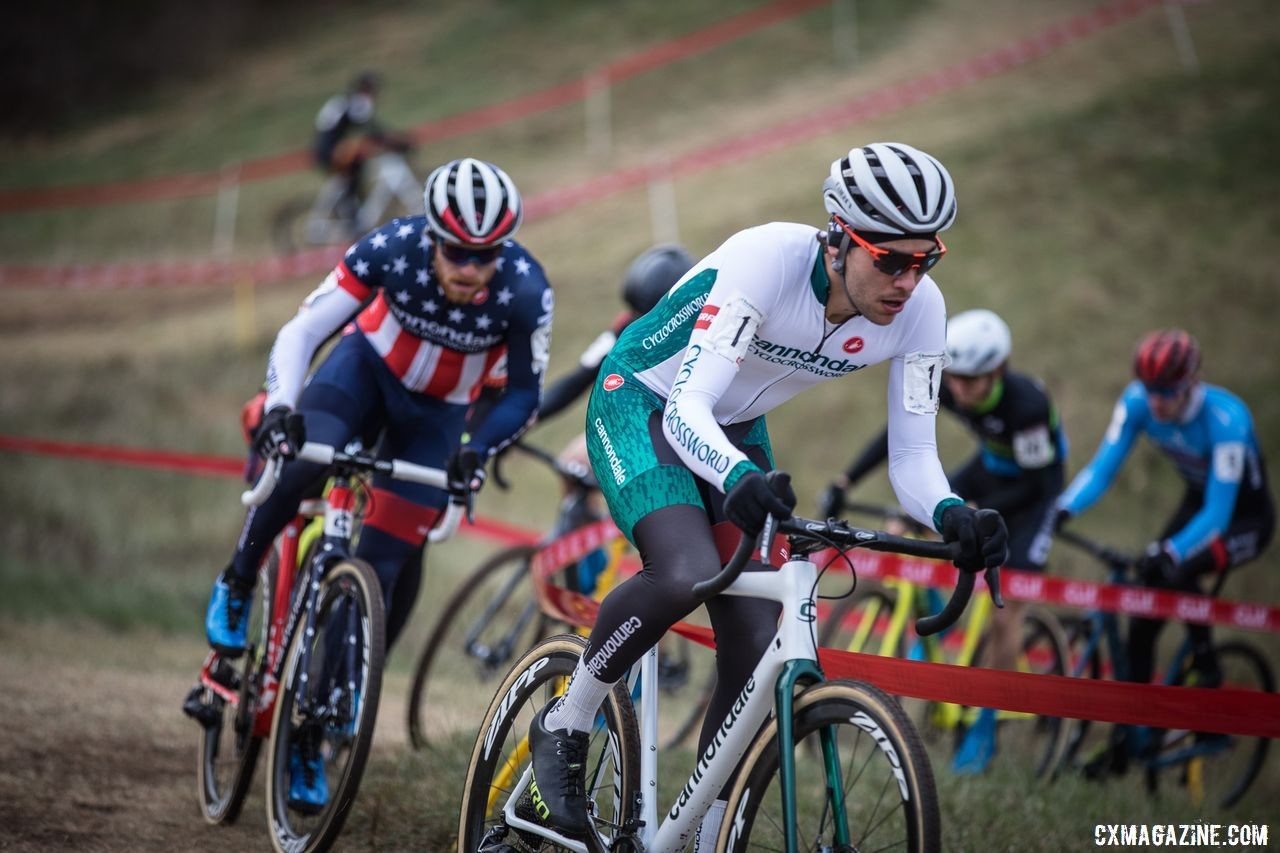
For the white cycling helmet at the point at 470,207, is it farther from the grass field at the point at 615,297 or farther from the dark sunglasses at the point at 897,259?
the grass field at the point at 615,297

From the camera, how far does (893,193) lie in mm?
3244

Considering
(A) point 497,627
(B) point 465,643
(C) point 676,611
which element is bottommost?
(C) point 676,611

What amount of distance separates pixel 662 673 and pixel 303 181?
17.8 m

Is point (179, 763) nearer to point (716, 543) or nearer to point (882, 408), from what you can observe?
point (716, 543)

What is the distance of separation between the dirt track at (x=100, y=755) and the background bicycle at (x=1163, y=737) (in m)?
4.02

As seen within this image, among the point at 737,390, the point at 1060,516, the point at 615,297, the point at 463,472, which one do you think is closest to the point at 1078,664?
the point at 1060,516

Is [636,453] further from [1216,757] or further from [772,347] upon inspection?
[1216,757]

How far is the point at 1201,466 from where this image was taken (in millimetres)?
7410

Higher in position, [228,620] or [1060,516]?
[1060,516]

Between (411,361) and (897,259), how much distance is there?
2589 millimetres

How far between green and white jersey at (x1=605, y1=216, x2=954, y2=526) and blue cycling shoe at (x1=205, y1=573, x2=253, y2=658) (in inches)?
87.2

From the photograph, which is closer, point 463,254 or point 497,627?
point 463,254

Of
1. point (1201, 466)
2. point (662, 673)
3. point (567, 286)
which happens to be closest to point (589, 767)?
point (662, 673)

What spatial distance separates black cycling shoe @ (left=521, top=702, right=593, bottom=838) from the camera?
11.3 feet
